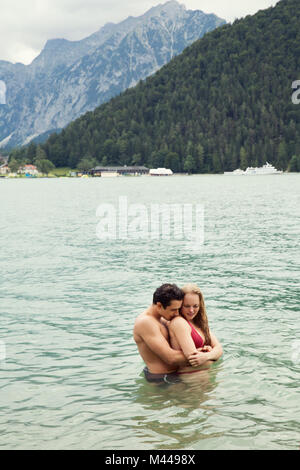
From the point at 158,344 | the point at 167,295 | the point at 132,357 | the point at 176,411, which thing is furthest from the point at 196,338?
the point at 132,357

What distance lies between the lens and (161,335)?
1263cm

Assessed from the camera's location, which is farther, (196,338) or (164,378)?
(164,378)

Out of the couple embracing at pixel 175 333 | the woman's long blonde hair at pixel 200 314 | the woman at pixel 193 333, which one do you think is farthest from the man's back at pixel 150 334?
the woman's long blonde hair at pixel 200 314

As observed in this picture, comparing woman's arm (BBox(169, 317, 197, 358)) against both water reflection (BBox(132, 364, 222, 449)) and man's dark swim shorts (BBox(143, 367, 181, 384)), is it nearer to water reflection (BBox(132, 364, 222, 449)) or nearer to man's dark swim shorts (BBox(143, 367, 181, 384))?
water reflection (BBox(132, 364, 222, 449))

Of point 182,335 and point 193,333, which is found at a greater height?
point 182,335

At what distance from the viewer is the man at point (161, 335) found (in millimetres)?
12195

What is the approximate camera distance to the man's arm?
12.6 meters

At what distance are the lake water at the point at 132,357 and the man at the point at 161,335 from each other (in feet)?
1.54

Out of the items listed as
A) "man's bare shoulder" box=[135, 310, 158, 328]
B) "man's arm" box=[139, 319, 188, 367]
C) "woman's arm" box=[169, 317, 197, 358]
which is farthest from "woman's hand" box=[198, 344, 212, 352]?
"man's bare shoulder" box=[135, 310, 158, 328]

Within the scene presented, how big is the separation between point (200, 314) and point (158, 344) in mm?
1183

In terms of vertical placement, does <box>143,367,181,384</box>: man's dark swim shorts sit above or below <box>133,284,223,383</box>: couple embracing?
below

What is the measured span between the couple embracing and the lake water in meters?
0.58

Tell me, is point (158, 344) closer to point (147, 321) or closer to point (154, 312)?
point (147, 321)
